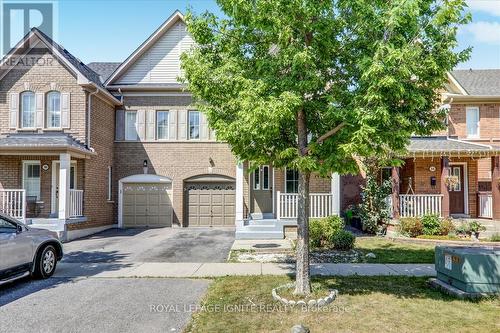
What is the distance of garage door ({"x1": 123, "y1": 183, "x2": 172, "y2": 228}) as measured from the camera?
18.2 metres

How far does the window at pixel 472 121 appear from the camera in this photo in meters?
17.8

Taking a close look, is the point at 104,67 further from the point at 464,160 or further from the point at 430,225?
the point at 464,160

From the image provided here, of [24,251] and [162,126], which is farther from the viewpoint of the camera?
[162,126]

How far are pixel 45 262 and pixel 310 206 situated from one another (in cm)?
995

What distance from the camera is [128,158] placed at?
18312 mm

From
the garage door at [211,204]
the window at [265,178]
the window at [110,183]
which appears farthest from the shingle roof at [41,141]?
the window at [265,178]

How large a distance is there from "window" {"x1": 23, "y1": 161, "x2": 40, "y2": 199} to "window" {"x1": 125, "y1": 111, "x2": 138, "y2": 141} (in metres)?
4.30


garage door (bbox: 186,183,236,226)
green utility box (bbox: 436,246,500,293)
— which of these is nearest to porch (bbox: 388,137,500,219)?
garage door (bbox: 186,183,236,226)

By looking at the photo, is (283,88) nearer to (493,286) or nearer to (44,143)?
(493,286)

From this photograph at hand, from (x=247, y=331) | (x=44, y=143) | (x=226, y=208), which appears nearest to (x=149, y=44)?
(x=44, y=143)

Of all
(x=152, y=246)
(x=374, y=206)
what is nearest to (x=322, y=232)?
(x=374, y=206)

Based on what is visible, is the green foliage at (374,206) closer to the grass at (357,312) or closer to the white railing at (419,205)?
the white railing at (419,205)

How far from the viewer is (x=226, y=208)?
59.2 feet

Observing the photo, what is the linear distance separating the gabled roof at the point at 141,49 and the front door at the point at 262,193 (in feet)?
27.8
